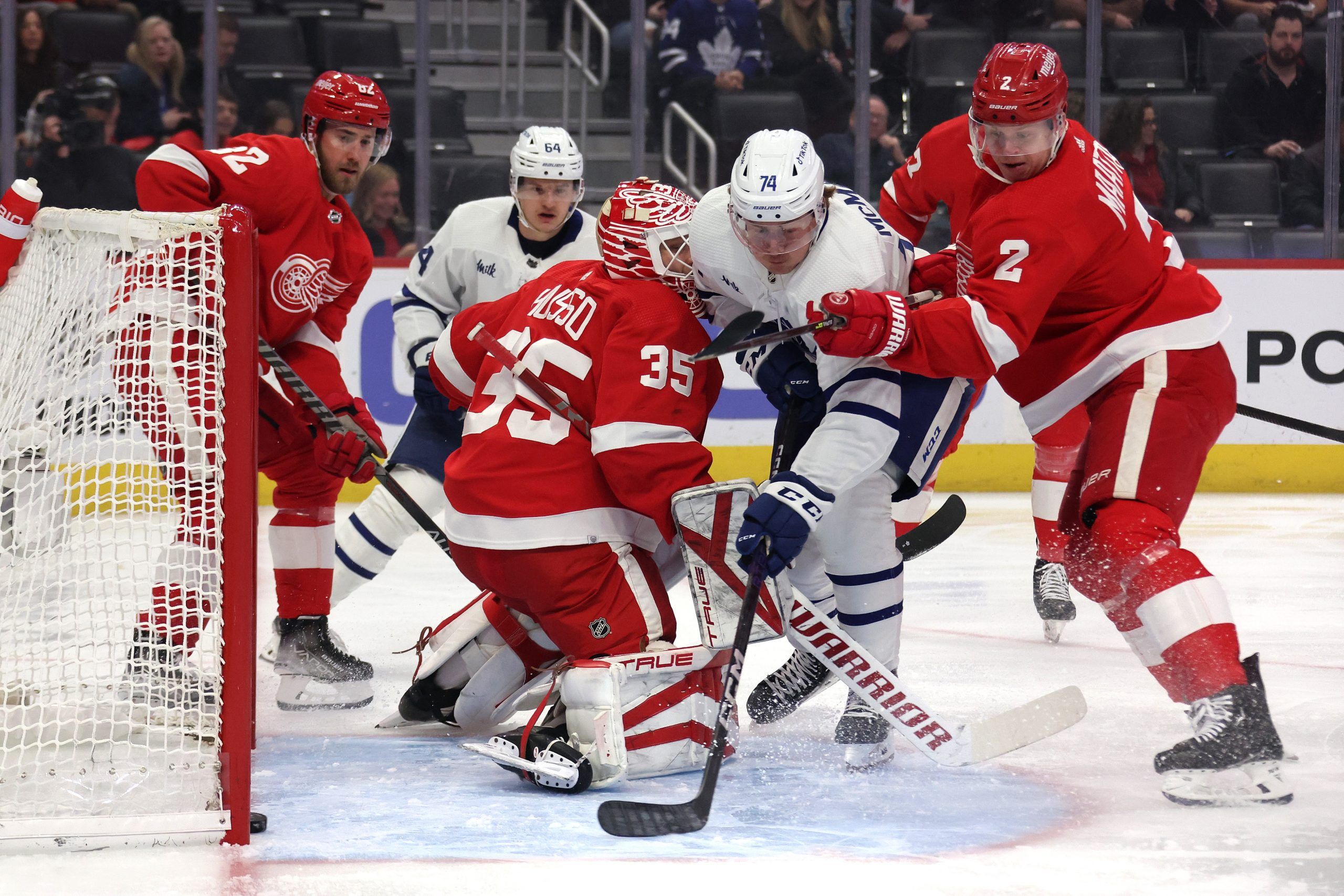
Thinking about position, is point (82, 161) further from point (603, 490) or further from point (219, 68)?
point (603, 490)

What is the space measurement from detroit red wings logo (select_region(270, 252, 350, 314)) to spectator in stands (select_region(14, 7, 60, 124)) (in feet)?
10.4

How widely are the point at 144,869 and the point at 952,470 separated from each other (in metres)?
4.19

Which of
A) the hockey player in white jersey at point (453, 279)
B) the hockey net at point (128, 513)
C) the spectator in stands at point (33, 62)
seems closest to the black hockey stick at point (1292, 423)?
the hockey player in white jersey at point (453, 279)

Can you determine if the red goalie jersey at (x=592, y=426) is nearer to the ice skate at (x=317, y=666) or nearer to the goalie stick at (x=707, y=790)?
the goalie stick at (x=707, y=790)

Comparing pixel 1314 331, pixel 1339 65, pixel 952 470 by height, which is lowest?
pixel 952 470

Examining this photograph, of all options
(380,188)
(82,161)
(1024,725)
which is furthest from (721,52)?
(1024,725)

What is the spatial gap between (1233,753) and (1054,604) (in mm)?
1223

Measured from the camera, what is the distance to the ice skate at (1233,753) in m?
2.07

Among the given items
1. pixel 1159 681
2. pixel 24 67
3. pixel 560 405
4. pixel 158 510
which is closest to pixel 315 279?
pixel 158 510

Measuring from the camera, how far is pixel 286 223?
2.76 metres

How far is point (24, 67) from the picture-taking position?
5.48 meters

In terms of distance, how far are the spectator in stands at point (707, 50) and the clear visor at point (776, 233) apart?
12.1 feet

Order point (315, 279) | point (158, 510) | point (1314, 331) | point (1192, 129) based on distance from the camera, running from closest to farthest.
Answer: point (158, 510), point (315, 279), point (1314, 331), point (1192, 129)

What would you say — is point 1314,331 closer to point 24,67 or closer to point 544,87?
point 544,87
